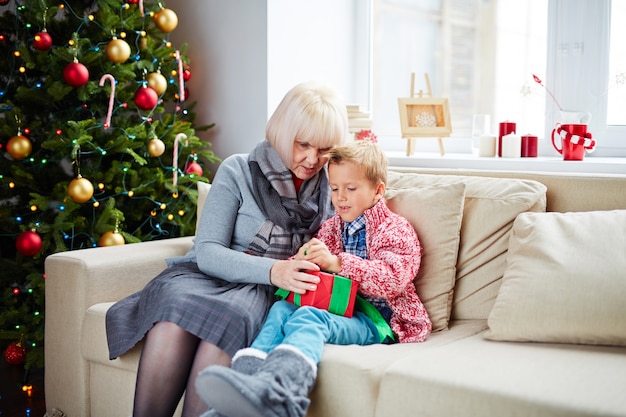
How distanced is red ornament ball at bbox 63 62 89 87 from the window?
1444mm

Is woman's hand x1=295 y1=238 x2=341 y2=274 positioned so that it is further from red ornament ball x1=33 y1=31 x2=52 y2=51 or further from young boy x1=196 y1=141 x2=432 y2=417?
red ornament ball x1=33 y1=31 x2=52 y2=51

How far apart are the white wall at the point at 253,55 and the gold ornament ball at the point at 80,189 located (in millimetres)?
834

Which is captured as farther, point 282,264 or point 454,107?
point 454,107

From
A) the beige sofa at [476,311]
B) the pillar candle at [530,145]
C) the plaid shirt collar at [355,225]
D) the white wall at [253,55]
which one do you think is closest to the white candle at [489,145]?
the pillar candle at [530,145]

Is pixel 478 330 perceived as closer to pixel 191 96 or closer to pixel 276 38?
pixel 276 38

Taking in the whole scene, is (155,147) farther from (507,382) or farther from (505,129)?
(507,382)

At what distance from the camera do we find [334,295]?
6.23 ft

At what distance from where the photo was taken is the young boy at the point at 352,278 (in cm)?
164

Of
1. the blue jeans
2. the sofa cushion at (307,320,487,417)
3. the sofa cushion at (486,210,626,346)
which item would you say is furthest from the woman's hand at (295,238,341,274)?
the sofa cushion at (486,210,626,346)

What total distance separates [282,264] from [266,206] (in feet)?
0.84

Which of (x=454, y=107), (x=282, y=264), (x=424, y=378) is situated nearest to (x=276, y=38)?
(x=454, y=107)

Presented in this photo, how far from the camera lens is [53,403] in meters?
2.37

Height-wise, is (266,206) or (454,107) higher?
(454,107)

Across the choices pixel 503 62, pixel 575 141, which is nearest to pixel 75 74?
pixel 503 62
